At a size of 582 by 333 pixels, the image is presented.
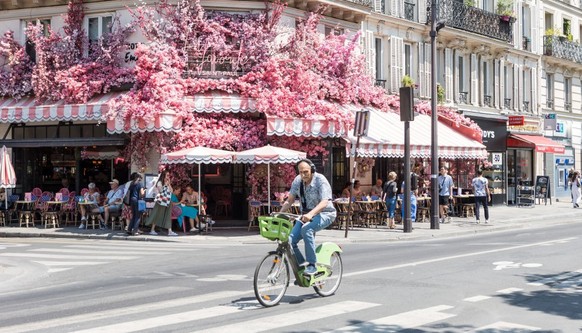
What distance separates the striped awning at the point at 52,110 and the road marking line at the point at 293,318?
14250mm

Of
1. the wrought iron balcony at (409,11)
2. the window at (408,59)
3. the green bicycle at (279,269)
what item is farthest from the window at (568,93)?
the green bicycle at (279,269)

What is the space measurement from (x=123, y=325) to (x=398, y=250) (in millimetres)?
8514

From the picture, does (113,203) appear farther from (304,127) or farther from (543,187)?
(543,187)

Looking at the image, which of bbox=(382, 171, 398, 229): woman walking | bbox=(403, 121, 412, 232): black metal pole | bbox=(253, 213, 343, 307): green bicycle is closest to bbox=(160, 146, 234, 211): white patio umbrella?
bbox=(403, 121, 412, 232): black metal pole

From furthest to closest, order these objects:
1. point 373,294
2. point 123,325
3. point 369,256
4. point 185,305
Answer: point 369,256
point 373,294
point 185,305
point 123,325

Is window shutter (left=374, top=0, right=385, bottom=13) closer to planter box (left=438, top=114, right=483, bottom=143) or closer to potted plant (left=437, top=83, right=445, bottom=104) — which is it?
potted plant (left=437, top=83, right=445, bottom=104)

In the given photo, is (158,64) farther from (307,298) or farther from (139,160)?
Result: (307,298)

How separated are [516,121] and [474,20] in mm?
5120

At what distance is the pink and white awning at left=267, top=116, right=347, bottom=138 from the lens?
20.4m

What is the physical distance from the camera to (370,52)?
25734mm

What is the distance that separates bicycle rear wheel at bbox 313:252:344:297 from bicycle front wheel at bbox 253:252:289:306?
1.80 feet

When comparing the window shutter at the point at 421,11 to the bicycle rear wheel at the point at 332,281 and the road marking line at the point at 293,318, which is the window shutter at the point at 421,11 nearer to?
the bicycle rear wheel at the point at 332,281

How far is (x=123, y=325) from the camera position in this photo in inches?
Result: 284

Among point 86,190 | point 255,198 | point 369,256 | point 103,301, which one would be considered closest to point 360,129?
point 255,198
